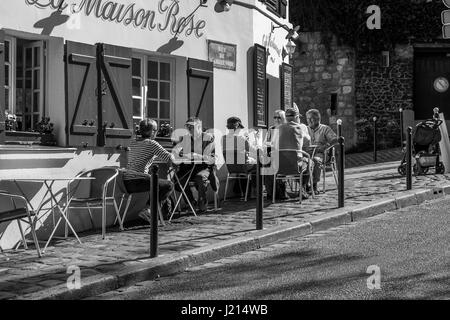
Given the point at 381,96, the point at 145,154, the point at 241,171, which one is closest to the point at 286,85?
the point at 241,171

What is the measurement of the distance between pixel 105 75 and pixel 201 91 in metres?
2.00

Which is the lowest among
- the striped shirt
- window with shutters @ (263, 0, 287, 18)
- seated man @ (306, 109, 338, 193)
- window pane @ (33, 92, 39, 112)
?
the striped shirt

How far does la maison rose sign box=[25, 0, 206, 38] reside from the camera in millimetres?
8406

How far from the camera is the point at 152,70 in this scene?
399 inches

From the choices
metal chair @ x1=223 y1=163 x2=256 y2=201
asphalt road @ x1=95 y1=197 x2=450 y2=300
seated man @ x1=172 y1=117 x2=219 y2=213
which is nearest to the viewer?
asphalt road @ x1=95 y1=197 x2=450 y2=300

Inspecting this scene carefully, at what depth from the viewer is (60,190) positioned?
26.5 ft

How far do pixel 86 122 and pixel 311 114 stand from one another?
14.4 ft

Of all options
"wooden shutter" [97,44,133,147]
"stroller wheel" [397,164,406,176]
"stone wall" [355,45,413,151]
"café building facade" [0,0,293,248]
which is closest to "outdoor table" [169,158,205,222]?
"café building facade" [0,0,293,248]

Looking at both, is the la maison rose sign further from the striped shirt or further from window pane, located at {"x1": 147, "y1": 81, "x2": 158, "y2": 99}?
the striped shirt

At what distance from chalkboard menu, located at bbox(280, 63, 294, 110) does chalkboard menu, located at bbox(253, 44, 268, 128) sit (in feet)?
4.71

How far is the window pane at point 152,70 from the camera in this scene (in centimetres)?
1008

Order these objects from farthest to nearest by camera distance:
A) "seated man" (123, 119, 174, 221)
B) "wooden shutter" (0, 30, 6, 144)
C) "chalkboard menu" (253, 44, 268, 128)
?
"chalkboard menu" (253, 44, 268, 128) → "seated man" (123, 119, 174, 221) → "wooden shutter" (0, 30, 6, 144)

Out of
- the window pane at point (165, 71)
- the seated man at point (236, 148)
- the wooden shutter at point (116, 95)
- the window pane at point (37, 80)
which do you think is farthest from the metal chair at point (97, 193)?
the seated man at point (236, 148)
